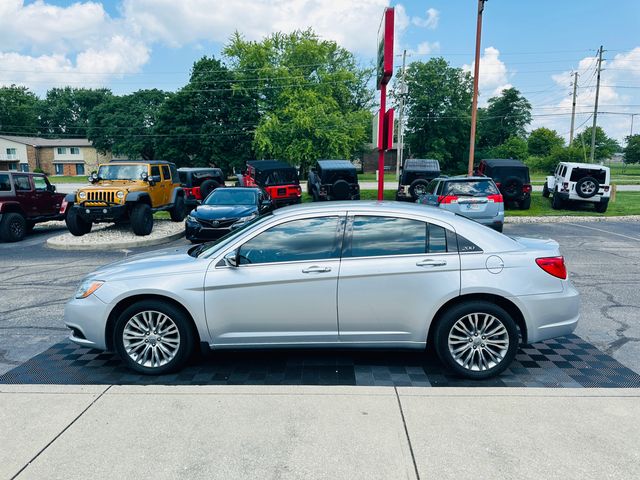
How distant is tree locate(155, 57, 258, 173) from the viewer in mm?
48344

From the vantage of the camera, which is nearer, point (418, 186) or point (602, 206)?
point (602, 206)

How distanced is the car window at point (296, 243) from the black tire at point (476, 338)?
45.2 inches

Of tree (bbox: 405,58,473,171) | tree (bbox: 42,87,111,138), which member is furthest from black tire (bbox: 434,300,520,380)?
tree (bbox: 42,87,111,138)

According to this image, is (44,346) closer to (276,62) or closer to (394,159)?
(276,62)

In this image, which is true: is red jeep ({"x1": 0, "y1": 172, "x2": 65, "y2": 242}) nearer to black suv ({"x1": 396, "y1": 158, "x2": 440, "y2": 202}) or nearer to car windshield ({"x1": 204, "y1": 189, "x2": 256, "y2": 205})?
car windshield ({"x1": 204, "y1": 189, "x2": 256, "y2": 205})

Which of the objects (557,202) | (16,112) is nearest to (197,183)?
(557,202)

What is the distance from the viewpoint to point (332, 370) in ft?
14.5

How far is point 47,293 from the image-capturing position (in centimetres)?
748

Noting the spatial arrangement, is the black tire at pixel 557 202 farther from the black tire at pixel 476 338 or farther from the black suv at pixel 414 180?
the black tire at pixel 476 338

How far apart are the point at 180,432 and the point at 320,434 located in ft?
3.22

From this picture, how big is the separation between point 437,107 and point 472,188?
49626 mm

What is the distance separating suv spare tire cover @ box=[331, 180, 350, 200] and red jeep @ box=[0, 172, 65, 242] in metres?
10.5

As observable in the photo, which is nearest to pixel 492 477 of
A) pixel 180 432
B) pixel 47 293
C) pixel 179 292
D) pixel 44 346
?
pixel 180 432

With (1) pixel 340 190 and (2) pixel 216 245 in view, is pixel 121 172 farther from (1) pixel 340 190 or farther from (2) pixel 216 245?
(2) pixel 216 245
